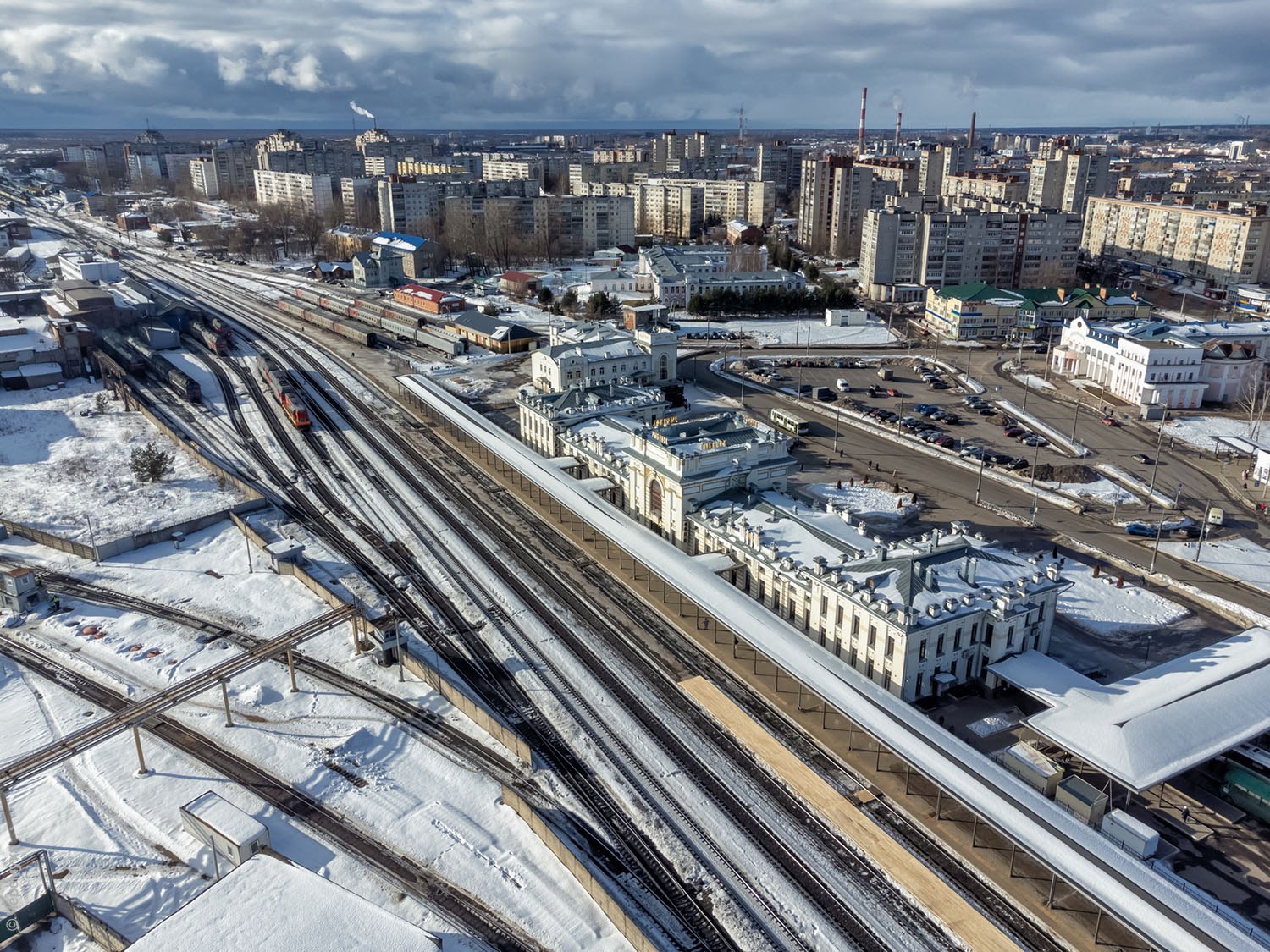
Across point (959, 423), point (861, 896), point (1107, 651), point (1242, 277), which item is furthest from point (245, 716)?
point (1242, 277)

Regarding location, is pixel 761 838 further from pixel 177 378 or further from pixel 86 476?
pixel 177 378

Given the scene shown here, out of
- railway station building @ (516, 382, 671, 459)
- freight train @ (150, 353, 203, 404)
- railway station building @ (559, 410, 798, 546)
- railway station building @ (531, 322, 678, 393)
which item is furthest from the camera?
freight train @ (150, 353, 203, 404)

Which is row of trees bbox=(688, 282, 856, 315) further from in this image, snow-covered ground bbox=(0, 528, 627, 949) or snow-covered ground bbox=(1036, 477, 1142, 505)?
snow-covered ground bbox=(0, 528, 627, 949)

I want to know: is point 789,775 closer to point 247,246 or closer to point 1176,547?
point 1176,547

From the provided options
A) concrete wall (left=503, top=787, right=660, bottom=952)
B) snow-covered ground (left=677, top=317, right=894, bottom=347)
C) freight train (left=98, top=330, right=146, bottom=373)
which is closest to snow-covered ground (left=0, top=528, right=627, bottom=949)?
concrete wall (left=503, top=787, right=660, bottom=952)

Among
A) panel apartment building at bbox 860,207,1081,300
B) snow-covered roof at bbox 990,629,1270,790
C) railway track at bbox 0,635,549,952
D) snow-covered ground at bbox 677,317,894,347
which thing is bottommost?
railway track at bbox 0,635,549,952

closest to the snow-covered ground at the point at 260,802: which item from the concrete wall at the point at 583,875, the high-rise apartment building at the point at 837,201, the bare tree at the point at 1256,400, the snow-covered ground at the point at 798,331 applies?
the concrete wall at the point at 583,875

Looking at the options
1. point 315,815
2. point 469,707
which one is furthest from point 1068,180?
point 315,815
